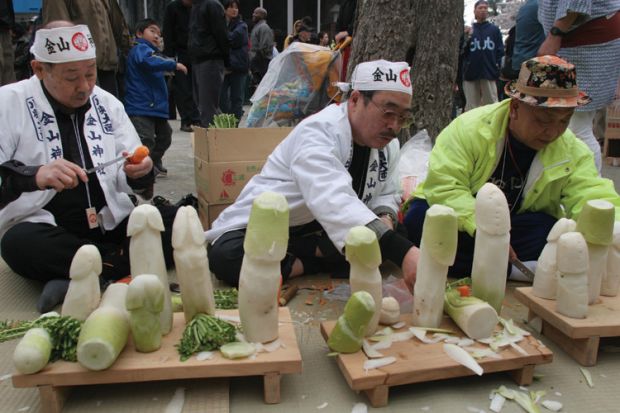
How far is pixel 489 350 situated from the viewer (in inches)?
74.3

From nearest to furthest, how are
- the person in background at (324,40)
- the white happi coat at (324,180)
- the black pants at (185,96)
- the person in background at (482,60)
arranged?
1. the white happi coat at (324,180)
2. the black pants at (185,96)
3. the person in background at (482,60)
4. the person in background at (324,40)

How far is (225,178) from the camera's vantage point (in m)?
3.92

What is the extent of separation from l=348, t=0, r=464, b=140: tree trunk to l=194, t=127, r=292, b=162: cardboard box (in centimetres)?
108

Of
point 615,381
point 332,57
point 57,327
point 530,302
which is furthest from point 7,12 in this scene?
point 615,381

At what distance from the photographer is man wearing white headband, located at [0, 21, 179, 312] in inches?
102

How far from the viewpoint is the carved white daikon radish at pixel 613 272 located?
2.22m

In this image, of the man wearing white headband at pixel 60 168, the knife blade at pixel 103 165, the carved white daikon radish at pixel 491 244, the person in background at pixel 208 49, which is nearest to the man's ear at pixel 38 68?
the man wearing white headband at pixel 60 168

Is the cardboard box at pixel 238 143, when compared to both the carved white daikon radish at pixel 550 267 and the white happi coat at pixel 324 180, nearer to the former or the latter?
the white happi coat at pixel 324 180

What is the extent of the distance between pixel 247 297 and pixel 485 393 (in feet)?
2.95

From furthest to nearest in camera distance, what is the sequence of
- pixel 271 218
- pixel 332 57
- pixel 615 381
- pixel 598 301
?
pixel 332 57
pixel 598 301
pixel 615 381
pixel 271 218

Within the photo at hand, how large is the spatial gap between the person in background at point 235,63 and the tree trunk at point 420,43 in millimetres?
3887

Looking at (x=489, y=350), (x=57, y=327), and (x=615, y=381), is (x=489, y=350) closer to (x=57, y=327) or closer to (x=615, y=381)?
(x=615, y=381)

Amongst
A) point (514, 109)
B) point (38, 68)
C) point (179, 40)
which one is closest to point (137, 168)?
point (38, 68)

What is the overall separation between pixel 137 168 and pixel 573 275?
6.74 feet
